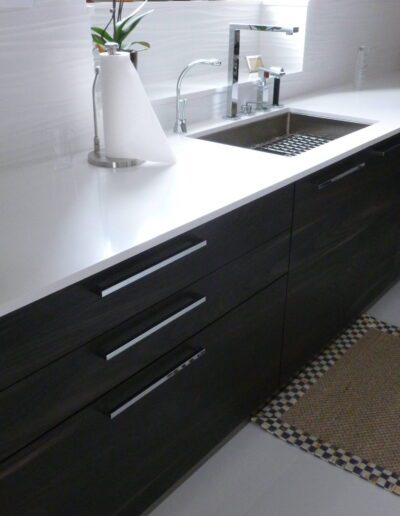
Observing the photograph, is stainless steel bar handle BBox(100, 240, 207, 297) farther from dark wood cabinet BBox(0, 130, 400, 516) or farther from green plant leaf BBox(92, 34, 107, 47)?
green plant leaf BBox(92, 34, 107, 47)

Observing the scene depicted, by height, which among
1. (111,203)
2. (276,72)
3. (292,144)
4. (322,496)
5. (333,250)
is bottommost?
(322,496)

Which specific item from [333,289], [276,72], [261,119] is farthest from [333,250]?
[276,72]

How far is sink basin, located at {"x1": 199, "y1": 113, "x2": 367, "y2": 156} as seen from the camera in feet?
7.35

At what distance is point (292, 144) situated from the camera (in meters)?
2.34

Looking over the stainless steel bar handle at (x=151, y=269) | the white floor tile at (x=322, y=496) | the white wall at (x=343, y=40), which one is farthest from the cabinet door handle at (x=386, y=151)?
the white floor tile at (x=322, y=496)

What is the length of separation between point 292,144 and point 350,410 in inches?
43.0

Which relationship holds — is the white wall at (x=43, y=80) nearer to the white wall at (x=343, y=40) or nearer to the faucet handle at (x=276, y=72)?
the faucet handle at (x=276, y=72)

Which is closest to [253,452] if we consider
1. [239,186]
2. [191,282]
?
[191,282]

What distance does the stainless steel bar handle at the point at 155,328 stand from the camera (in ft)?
3.87

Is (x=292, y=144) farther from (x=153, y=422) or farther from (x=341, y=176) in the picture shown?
(x=153, y=422)

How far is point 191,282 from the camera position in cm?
137

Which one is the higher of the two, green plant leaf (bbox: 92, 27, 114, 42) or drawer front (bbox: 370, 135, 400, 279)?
green plant leaf (bbox: 92, 27, 114, 42)

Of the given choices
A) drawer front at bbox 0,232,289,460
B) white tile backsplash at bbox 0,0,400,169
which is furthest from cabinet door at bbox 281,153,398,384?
white tile backsplash at bbox 0,0,400,169

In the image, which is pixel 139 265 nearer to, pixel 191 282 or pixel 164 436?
pixel 191 282
